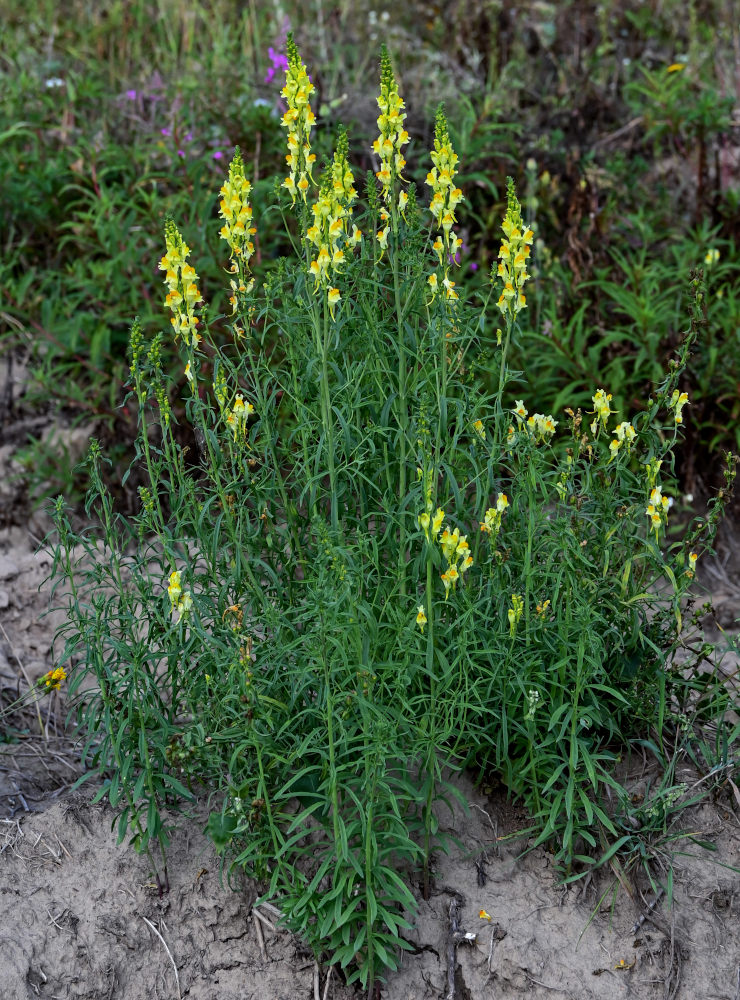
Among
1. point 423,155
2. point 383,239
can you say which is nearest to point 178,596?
point 383,239

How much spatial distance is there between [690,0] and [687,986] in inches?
264

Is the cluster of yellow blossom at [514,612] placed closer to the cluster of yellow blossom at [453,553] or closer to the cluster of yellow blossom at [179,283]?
the cluster of yellow blossom at [453,553]

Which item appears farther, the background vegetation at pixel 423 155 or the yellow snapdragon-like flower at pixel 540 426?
the background vegetation at pixel 423 155

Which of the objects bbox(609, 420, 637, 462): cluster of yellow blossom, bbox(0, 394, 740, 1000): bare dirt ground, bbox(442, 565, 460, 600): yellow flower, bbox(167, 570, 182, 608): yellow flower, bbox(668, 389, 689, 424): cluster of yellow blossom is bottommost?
bbox(0, 394, 740, 1000): bare dirt ground

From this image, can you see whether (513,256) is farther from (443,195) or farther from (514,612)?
(514,612)

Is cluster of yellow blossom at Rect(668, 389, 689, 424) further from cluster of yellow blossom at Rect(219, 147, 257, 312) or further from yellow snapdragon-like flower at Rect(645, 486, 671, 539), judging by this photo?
cluster of yellow blossom at Rect(219, 147, 257, 312)

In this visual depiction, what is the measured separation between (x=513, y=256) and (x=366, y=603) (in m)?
1.05

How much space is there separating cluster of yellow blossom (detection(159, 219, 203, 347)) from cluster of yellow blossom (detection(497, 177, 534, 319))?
2.81 ft

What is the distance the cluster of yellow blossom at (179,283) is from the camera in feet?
9.12

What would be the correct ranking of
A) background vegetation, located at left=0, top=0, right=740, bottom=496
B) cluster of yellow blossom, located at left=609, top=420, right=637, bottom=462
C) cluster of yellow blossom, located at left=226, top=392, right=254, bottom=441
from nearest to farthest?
cluster of yellow blossom, located at left=226, top=392, right=254, bottom=441
cluster of yellow blossom, located at left=609, top=420, right=637, bottom=462
background vegetation, located at left=0, top=0, right=740, bottom=496

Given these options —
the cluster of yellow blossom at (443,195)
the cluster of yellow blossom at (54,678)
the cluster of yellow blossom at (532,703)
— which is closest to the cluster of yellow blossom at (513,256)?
the cluster of yellow blossom at (443,195)

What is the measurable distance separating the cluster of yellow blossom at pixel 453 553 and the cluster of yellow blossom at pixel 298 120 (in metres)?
1.02

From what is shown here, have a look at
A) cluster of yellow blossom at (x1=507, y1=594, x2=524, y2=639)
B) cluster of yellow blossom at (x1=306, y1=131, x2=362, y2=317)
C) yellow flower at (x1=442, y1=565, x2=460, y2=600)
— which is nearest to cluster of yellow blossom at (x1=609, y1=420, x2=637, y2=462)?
cluster of yellow blossom at (x1=507, y1=594, x2=524, y2=639)

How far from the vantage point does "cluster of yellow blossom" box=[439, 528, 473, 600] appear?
2732 millimetres
